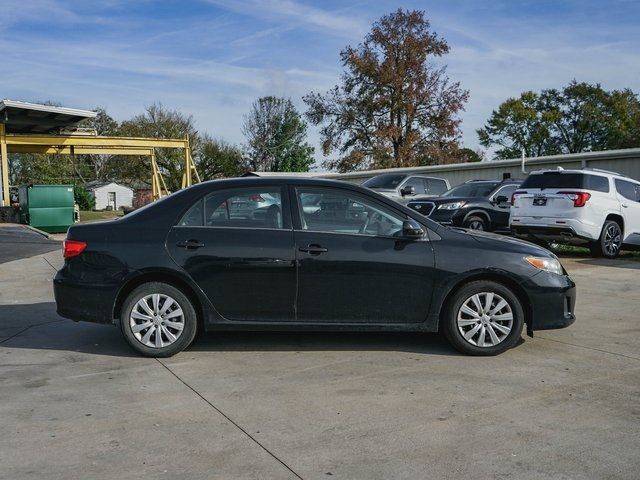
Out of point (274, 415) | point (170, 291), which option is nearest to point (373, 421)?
point (274, 415)

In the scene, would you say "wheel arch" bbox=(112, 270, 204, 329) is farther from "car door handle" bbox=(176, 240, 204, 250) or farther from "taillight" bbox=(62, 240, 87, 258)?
"taillight" bbox=(62, 240, 87, 258)

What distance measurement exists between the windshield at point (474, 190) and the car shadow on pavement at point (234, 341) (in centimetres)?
1010

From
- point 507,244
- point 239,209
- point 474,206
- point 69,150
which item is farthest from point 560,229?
point 69,150

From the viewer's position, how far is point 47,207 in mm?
24531

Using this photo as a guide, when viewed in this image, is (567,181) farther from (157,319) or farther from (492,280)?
(157,319)

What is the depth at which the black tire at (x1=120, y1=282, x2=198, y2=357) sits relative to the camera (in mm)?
5816

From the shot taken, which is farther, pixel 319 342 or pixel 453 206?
pixel 453 206

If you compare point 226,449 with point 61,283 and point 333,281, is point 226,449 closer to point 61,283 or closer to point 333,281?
point 333,281

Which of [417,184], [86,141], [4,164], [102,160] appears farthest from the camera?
[102,160]

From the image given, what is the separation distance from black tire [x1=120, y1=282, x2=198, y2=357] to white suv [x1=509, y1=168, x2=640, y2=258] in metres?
9.06

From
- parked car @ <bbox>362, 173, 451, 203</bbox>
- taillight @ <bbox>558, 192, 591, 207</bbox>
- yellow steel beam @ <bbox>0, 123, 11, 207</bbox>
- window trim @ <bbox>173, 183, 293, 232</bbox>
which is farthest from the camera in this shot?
yellow steel beam @ <bbox>0, 123, 11, 207</bbox>

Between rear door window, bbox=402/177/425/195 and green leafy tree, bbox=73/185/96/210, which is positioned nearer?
rear door window, bbox=402/177/425/195

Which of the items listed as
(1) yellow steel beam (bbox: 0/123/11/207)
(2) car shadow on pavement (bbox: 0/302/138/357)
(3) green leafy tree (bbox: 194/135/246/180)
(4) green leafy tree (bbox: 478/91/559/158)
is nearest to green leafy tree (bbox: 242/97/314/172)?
(3) green leafy tree (bbox: 194/135/246/180)

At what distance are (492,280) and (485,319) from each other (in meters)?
0.36
